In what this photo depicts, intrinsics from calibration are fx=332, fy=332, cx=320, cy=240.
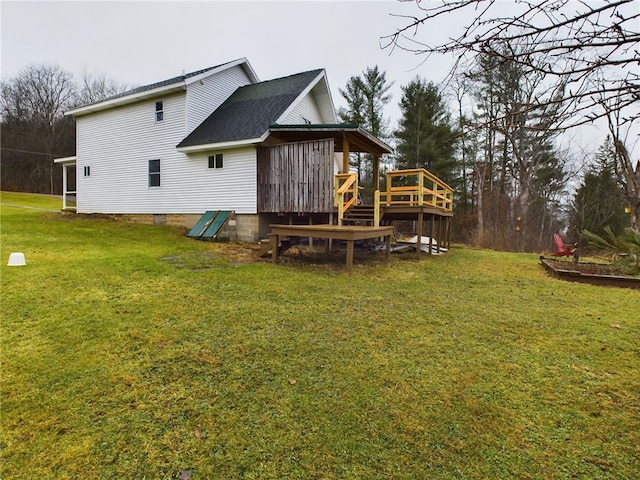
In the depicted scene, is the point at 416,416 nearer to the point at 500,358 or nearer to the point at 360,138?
the point at 500,358

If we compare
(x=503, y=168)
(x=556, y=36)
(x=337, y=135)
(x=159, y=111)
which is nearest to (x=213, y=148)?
(x=159, y=111)

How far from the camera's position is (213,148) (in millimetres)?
11453

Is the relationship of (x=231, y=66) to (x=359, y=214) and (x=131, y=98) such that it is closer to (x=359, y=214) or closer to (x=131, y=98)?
(x=131, y=98)

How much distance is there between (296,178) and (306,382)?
8328mm

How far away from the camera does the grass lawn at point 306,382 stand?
1.96 m

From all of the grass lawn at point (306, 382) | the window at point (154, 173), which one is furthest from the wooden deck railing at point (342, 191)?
the window at point (154, 173)

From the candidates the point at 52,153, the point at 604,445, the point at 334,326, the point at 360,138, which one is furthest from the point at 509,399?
the point at 52,153

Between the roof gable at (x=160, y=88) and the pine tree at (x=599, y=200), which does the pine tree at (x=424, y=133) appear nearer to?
the pine tree at (x=599, y=200)

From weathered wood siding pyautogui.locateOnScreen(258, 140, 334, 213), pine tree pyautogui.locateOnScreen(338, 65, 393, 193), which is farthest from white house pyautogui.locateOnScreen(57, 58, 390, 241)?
pine tree pyautogui.locateOnScreen(338, 65, 393, 193)

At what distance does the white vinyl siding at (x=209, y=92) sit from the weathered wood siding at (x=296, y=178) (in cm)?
384

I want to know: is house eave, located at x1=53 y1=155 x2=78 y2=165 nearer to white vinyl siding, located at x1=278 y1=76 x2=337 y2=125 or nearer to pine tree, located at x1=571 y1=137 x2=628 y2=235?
white vinyl siding, located at x1=278 y1=76 x2=337 y2=125

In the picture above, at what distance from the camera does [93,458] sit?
1.91 m

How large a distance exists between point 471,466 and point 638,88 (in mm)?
2188

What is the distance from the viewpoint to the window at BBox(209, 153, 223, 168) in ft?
38.9
